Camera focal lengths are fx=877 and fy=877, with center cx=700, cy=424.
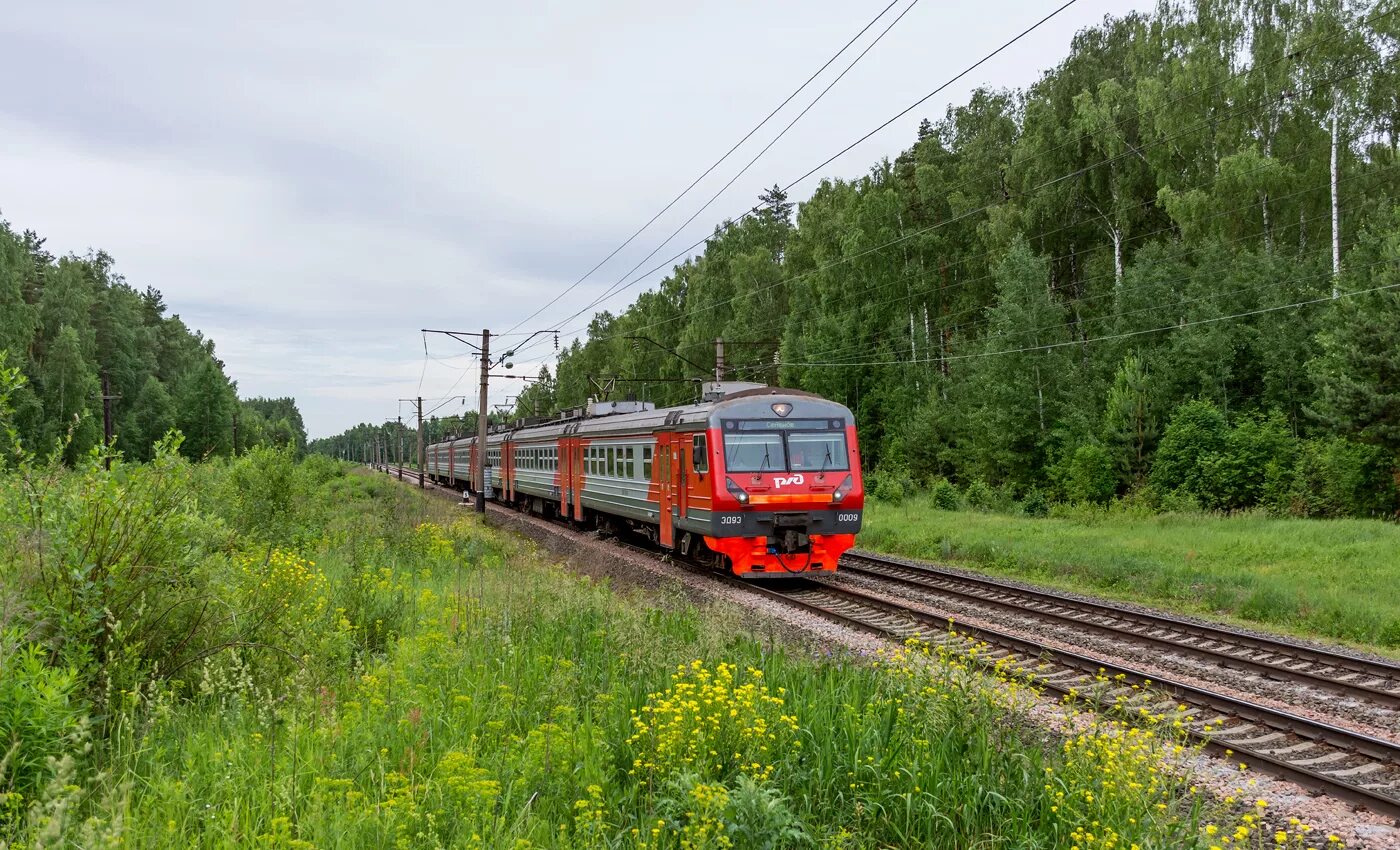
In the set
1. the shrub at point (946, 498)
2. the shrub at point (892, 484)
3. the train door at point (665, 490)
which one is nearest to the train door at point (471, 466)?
the shrub at point (892, 484)

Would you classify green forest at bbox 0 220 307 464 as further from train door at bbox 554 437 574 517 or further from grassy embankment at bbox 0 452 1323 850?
grassy embankment at bbox 0 452 1323 850

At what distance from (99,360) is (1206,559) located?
71859mm

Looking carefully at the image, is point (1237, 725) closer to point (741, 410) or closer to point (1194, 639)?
point (1194, 639)

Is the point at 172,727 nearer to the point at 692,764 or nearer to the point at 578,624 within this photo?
the point at 692,764

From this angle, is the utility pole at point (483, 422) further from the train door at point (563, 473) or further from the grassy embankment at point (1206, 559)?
the grassy embankment at point (1206, 559)

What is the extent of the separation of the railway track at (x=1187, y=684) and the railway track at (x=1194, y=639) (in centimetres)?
1

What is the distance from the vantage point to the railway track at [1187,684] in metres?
5.88

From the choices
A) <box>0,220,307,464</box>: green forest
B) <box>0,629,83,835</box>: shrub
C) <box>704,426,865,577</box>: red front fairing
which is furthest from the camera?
<box>0,220,307,464</box>: green forest

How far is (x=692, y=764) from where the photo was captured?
468 centimetres

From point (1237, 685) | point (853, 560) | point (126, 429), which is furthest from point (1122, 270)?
point (126, 429)

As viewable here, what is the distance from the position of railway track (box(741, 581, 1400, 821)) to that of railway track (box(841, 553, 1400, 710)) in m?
1.35

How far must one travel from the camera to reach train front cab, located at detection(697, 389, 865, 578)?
43.1ft

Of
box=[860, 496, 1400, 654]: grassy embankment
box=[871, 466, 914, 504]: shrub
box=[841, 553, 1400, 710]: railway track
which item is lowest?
box=[841, 553, 1400, 710]: railway track

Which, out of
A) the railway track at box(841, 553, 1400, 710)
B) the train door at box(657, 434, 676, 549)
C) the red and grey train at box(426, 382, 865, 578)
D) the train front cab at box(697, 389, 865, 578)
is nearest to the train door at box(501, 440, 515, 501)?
the red and grey train at box(426, 382, 865, 578)
